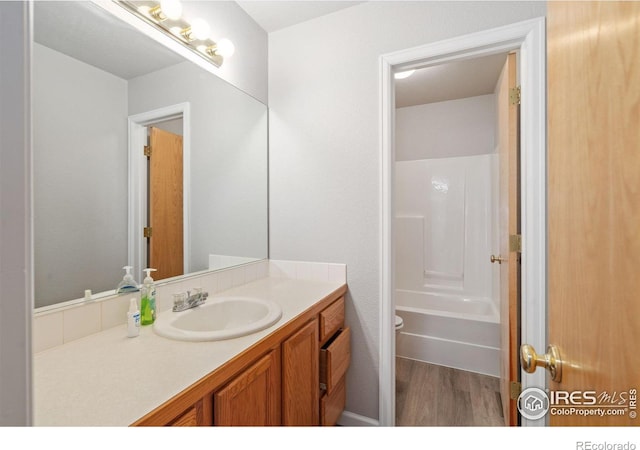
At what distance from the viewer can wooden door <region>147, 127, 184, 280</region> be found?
120 cm

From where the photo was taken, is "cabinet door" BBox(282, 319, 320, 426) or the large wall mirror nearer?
the large wall mirror

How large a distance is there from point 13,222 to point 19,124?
0.09 meters

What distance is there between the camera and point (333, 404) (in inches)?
56.0

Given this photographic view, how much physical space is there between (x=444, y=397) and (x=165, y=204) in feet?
6.77

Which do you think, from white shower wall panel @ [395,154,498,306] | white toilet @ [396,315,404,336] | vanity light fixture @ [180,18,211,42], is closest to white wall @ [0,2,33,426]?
vanity light fixture @ [180,18,211,42]

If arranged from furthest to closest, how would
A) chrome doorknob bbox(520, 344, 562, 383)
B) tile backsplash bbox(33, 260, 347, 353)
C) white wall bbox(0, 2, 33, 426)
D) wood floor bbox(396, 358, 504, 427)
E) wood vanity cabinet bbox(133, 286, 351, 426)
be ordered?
wood floor bbox(396, 358, 504, 427) → tile backsplash bbox(33, 260, 347, 353) → wood vanity cabinet bbox(133, 286, 351, 426) → chrome doorknob bbox(520, 344, 562, 383) → white wall bbox(0, 2, 33, 426)

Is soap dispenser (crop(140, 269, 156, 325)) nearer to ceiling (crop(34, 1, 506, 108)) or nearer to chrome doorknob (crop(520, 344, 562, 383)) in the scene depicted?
ceiling (crop(34, 1, 506, 108))

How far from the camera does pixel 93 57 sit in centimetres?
100

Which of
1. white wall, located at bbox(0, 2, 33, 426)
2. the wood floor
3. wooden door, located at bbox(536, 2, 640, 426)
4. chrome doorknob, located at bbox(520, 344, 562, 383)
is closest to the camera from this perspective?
white wall, located at bbox(0, 2, 33, 426)

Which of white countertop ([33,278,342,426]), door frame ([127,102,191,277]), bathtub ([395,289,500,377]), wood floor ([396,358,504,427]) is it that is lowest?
wood floor ([396,358,504,427])

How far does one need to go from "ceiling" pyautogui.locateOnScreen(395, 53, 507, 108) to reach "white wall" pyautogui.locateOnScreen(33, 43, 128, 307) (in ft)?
6.97

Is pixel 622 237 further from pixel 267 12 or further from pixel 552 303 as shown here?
pixel 267 12

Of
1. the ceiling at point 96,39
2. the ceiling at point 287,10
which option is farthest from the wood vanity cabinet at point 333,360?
the ceiling at point 287,10
